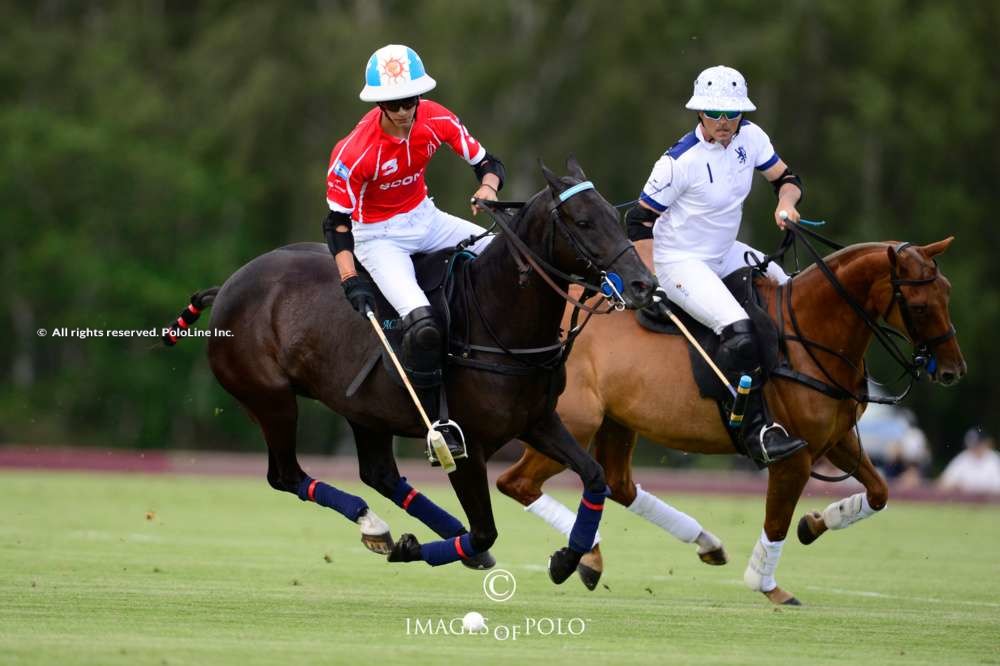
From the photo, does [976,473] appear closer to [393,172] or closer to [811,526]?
[811,526]

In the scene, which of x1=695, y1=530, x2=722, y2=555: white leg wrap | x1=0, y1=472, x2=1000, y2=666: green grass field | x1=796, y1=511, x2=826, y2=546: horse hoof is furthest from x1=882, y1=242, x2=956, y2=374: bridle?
x1=695, y1=530, x2=722, y2=555: white leg wrap

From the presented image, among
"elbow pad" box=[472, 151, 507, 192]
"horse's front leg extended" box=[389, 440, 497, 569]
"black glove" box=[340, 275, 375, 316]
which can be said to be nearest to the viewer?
"horse's front leg extended" box=[389, 440, 497, 569]

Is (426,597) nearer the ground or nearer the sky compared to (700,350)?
nearer the ground

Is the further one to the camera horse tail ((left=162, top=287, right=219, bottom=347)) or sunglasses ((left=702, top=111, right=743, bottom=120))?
horse tail ((left=162, top=287, right=219, bottom=347))

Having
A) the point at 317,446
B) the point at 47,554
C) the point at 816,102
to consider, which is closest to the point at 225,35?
the point at 317,446

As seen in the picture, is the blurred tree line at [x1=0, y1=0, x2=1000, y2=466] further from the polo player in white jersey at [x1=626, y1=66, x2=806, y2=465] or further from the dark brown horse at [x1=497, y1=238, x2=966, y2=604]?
the polo player in white jersey at [x1=626, y1=66, x2=806, y2=465]

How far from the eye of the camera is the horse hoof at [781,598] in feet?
30.7

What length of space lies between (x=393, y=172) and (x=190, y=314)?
6.16 feet

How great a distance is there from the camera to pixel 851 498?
9844mm

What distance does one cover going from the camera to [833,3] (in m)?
31.7

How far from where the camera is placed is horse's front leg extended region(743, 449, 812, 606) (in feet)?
30.6

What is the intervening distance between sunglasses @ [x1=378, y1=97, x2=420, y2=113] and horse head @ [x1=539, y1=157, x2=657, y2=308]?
879 mm

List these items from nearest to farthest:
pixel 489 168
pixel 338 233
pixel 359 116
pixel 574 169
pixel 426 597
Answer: pixel 574 169 → pixel 338 233 → pixel 489 168 → pixel 426 597 → pixel 359 116

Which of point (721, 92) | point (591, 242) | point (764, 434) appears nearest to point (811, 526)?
point (764, 434)
